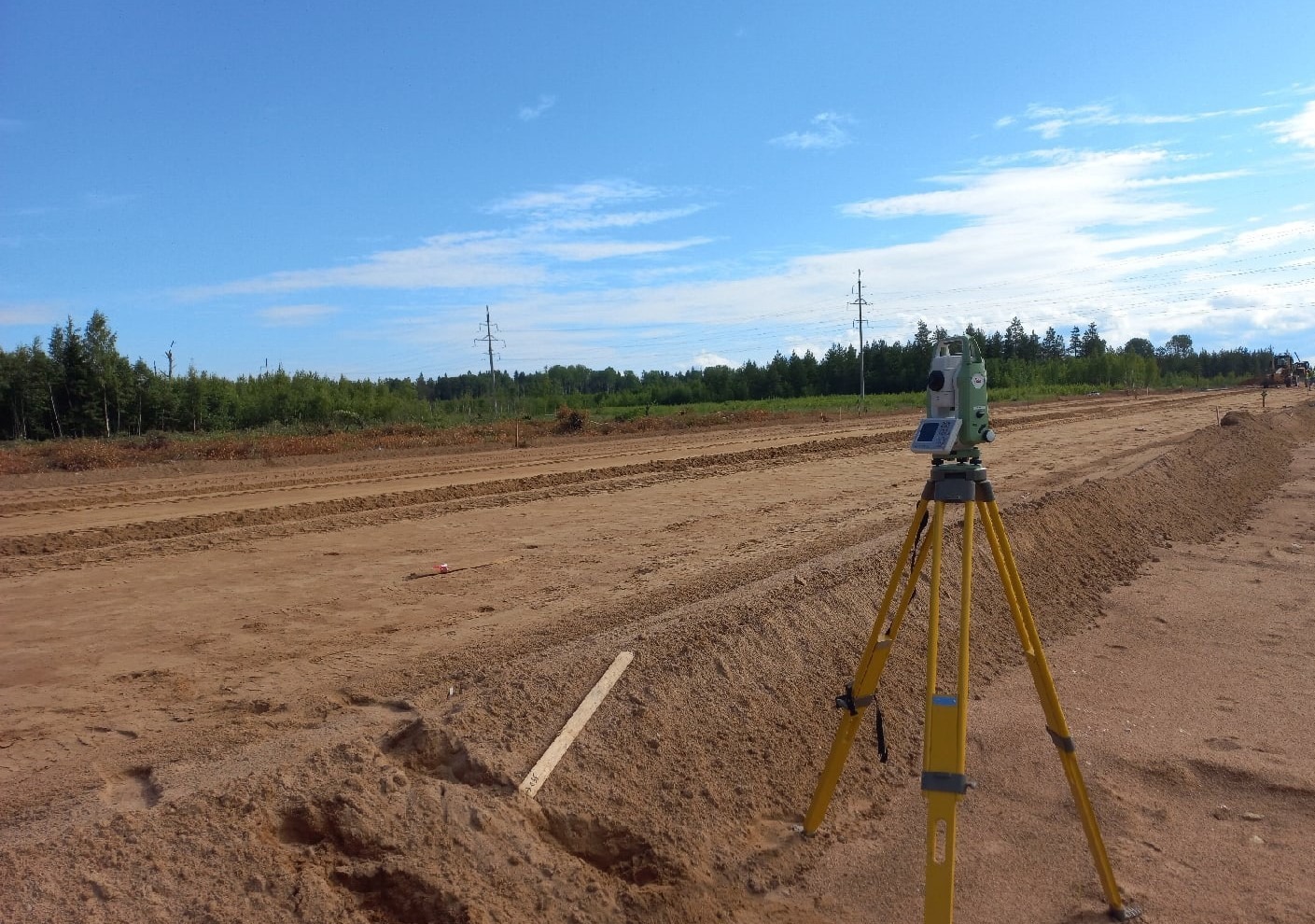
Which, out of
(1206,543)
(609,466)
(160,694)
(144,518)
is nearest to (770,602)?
(160,694)

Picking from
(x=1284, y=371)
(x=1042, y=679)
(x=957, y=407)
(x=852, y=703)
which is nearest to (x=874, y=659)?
(x=852, y=703)

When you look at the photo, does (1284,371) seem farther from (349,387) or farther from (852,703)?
(852,703)

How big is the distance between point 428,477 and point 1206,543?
14406 millimetres

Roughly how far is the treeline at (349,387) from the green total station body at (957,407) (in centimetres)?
467

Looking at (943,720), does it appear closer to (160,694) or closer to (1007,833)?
(1007,833)

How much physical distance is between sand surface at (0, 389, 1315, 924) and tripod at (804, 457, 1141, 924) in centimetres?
46

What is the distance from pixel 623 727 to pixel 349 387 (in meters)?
51.5

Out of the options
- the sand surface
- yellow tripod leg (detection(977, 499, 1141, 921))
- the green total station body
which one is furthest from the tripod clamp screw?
the green total station body

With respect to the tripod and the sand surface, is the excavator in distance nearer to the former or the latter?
the sand surface

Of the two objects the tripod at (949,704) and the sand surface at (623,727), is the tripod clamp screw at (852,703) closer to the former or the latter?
the tripod at (949,704)

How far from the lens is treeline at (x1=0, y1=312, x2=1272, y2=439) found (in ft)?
123

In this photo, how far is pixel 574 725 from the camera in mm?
4824

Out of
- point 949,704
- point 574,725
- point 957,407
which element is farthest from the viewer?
point 574,725

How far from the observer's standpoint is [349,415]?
42.9 m
